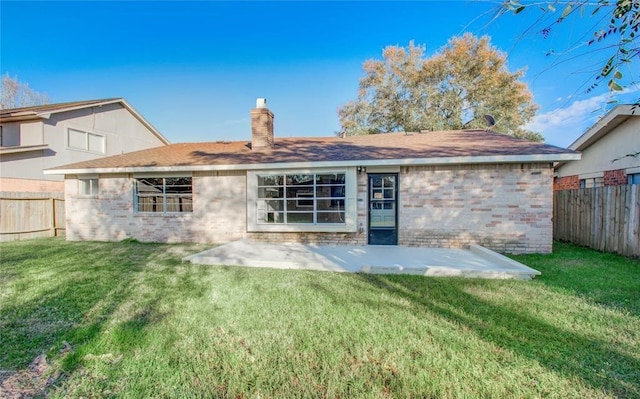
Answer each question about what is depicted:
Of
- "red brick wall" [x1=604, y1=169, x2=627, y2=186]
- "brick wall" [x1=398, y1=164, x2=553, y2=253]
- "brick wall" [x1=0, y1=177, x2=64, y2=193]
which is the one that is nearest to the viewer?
"brick wall" [x1=398, y1=164, x2=553, y2=253]

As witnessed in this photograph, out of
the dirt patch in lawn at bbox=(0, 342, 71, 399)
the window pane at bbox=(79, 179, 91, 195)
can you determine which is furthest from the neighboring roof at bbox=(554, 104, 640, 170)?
the window pane at bbox=(79, 179, 91, 195)

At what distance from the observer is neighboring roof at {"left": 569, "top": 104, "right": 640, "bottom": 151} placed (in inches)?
350

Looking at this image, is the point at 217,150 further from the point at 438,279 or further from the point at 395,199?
the point at 438,279

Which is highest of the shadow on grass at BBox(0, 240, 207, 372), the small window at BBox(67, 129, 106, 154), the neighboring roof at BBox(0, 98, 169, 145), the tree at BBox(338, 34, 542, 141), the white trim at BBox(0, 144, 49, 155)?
the tree at BBox(338, 34, 542, 141)

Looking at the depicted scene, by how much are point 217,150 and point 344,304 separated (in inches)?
361

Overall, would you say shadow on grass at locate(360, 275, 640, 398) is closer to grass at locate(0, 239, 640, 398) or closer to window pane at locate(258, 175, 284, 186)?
grass at locate(0, 239, 640, 398)

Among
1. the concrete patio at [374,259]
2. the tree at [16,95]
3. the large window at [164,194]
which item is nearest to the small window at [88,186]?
the large window at [164,194]

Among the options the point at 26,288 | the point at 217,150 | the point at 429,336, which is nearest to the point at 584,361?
the point at 429,336

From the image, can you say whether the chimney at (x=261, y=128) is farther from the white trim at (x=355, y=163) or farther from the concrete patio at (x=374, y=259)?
the concrete patio at (x=374, y=259)

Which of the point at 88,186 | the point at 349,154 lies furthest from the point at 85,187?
the point at 349,154

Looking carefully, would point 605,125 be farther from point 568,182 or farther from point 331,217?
point 331,217

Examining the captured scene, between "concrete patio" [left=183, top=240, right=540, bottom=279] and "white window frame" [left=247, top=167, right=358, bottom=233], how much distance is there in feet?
1.96

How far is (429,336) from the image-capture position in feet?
10.3

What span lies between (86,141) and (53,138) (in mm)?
1717
